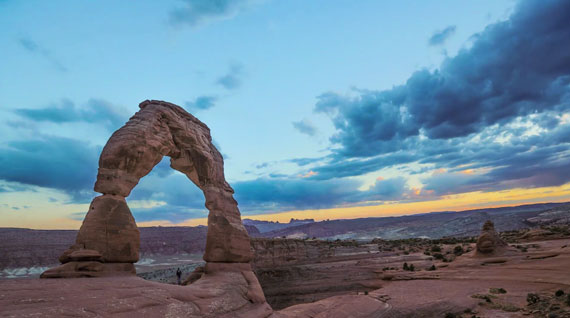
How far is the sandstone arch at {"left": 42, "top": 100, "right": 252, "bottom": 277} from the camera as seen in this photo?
9.36m

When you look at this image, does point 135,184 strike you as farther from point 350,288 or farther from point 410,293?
point 350,288

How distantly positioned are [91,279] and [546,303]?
17502 mm

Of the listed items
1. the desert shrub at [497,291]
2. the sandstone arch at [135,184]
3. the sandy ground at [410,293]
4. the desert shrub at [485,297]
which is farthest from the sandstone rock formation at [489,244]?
the sandstone arch at [135,184]

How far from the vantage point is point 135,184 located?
10953 millimetres

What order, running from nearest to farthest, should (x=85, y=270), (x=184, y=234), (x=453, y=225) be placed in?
(x=85, y=270) → (x=184, y=234) → (x=453, y=225)

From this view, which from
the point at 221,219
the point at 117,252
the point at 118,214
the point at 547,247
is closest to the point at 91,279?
the point at 117,252

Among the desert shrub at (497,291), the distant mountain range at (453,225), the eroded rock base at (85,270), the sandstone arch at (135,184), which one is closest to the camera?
the eroded rock base at (85,270)

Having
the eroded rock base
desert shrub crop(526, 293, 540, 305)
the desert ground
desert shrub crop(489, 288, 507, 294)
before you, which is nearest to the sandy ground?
the desert ground

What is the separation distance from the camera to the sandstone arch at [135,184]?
9359mm

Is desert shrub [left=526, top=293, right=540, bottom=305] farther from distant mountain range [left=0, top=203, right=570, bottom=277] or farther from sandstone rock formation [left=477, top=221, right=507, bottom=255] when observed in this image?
distant mountain range [left=0, top=203, right=570, bottom=277]

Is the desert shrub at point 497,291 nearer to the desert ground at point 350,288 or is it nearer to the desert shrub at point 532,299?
the desert ground at point 350,288

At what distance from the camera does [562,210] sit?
77062 millimetres

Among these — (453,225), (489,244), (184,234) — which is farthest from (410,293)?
(453,225)

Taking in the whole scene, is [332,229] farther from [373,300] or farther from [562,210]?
[373,300]
